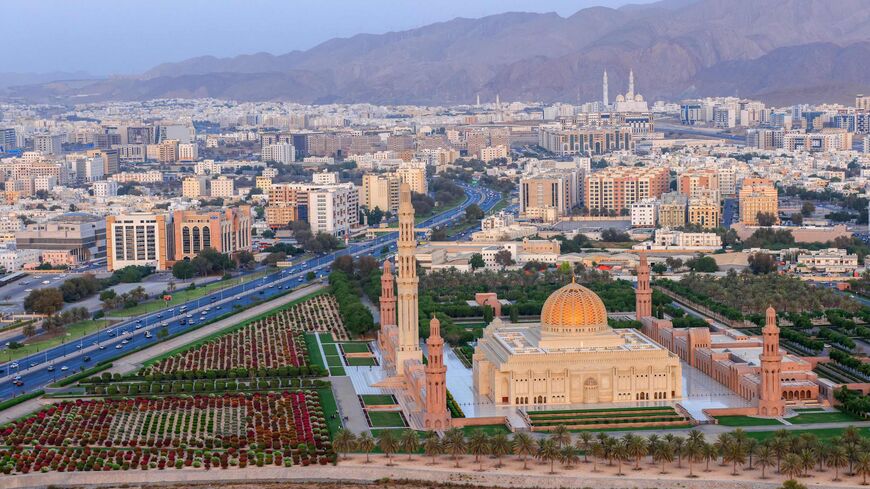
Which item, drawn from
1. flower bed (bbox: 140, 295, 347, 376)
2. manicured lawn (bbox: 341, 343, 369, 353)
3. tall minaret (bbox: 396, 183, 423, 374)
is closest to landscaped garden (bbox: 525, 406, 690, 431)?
tall minaret (bbox: 396, 183, 423, 374)

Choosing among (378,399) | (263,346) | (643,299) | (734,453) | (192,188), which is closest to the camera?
(734,453)

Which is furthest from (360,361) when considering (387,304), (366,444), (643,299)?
(366,444)

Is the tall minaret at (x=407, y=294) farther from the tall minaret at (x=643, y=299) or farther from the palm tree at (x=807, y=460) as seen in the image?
the palm tree at (x=807, y=460)

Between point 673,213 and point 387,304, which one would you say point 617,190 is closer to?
point 673,213

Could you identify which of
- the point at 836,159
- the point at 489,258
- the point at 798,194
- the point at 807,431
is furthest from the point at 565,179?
the point at 807,431

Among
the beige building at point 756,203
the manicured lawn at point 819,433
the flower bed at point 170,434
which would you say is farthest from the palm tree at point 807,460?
the beige building at point 756,203

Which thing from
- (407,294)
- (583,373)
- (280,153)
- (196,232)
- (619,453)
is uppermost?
(280,153)
